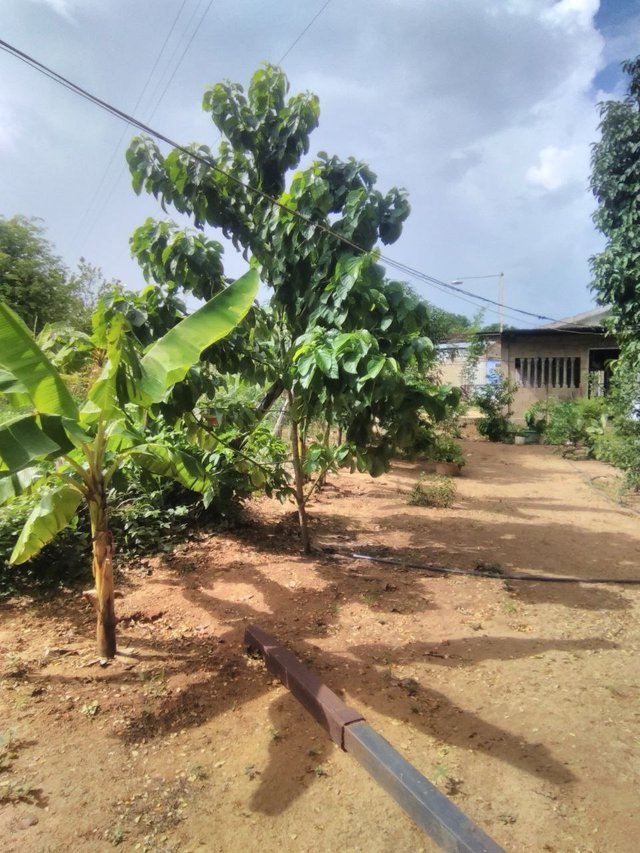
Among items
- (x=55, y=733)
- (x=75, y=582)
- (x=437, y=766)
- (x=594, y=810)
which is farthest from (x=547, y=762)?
(x=75, y=582)

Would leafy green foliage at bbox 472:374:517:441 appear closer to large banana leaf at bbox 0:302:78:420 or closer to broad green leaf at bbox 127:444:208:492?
broad green leaf at bbox 127:444:208:492

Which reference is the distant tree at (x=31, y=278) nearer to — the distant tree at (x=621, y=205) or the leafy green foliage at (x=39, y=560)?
the leafy green foliage at (x=39, y=560)

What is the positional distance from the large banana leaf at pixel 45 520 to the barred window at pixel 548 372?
1788cm

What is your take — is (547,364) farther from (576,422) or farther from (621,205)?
(621,205)

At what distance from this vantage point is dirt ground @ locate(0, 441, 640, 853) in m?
2.25

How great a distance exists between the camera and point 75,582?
4.83 meters

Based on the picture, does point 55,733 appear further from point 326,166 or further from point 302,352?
point 326,166

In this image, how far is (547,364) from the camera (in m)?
18.2

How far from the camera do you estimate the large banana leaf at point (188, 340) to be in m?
3.09

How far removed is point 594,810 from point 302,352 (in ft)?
11.0

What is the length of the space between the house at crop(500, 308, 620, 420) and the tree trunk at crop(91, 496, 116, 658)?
54.8 feet

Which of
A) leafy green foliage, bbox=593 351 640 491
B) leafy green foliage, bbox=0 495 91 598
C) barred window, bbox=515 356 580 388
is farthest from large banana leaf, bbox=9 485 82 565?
barred window, bbox=515 356 580 388

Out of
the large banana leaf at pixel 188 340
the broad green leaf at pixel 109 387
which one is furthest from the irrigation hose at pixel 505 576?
the broad green leaf at pixel 109 387

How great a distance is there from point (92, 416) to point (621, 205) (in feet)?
43.3
